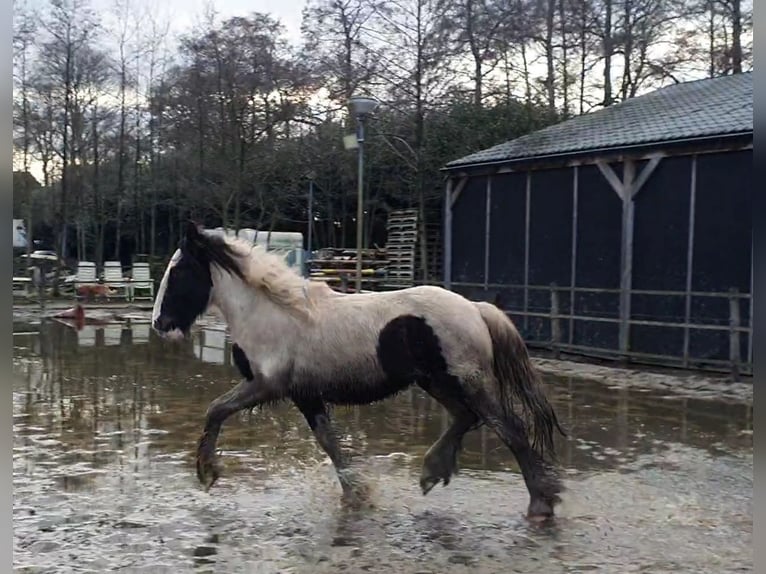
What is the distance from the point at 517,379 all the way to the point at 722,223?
7.69 metres

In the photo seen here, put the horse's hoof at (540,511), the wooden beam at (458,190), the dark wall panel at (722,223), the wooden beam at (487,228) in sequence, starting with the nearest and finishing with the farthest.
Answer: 1. the horse's hoof at (540,511)
2. the dark wall panel at (722,223)
3. the wooden beam at (487,228)
4. the wooden beam at (458,190)

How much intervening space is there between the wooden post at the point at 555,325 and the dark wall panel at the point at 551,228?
760mm

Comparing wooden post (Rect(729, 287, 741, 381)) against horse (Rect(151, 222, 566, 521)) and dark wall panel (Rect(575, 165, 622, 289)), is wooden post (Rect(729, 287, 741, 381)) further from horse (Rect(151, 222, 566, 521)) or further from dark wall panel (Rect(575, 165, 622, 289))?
horse (Rect(151, 222, 566, 521))

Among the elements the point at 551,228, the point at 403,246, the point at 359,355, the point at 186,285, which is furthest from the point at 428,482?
the point at 403,246

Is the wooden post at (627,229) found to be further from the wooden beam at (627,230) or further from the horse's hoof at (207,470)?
the horse's hoof at (207,470)

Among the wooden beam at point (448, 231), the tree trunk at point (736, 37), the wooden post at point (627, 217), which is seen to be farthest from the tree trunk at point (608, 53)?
the wooden post at point (627, 217)

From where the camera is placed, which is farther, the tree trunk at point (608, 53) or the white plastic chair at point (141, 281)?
the tree trunk at point (608, 53)

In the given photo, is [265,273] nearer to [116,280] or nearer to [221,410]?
Result: [221,410]

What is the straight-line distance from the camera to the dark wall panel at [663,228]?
1177cm

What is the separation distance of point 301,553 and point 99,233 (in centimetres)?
2656

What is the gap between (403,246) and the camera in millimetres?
20875

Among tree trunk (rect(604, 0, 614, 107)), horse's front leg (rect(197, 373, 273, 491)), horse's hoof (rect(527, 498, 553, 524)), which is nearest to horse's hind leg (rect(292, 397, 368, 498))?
horse's front leg (rect(197, 373, 273, 491))

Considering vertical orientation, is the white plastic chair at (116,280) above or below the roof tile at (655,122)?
below

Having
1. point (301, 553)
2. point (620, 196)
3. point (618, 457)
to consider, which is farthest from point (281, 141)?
point (301, 553)
